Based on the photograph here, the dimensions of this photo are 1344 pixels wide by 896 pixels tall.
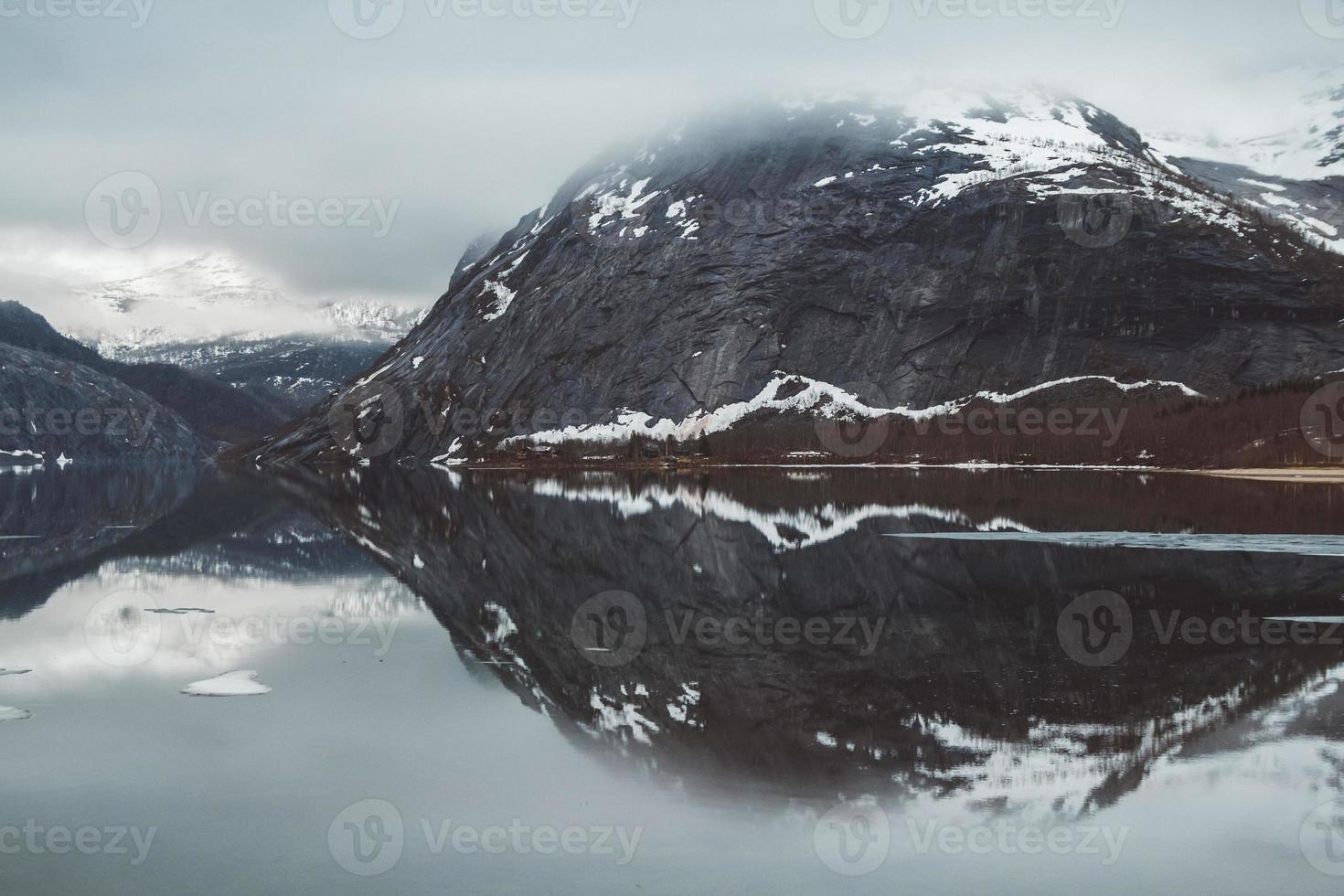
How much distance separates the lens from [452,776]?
15289 millimetres

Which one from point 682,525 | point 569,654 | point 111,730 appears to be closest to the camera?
point 111,730

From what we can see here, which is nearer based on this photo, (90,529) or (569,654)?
(569,654)

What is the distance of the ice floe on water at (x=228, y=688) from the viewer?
2009 centimetres

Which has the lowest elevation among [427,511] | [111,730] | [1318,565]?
[427,511]

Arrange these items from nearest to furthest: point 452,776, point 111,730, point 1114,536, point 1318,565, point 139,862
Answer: point 139,862 → point 452,776 → point 111,730 → point 1318,565 → point 1114,536

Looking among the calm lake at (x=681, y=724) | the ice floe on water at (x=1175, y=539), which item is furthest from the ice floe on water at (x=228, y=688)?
the ice floe on water at (x=1175, y=539)

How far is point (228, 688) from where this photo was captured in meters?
20.5

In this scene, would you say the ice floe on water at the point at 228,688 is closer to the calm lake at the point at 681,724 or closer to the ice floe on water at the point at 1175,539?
the calm lake at the point at 681,724

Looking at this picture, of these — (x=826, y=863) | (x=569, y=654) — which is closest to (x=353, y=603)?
(x=569, y=654)

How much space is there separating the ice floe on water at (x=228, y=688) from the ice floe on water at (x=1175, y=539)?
3067cm

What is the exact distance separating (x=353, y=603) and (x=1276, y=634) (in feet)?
76.3

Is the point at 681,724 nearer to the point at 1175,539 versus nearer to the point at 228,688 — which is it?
the point at 228,688

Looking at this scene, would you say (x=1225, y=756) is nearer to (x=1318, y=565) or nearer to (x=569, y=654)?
(x=569, y=654)

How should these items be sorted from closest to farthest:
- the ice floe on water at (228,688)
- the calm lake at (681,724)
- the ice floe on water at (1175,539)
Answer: the calm lake at (681,724)
the ice floe on water at (228,688)
the ice floe on water at (1175,539)
